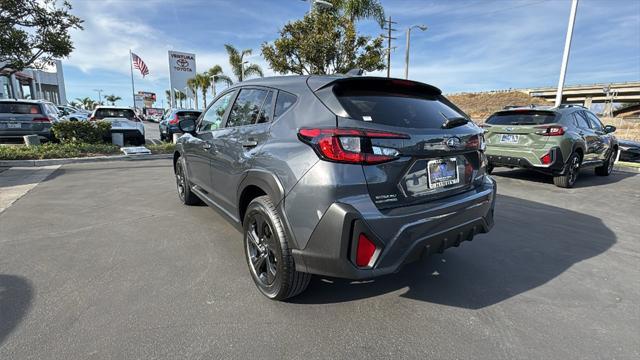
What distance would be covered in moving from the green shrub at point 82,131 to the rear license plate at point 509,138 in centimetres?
1137

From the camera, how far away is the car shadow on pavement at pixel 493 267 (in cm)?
279

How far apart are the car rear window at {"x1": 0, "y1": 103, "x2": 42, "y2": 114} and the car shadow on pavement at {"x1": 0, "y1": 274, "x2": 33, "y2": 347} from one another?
10.1m

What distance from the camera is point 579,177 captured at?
27.4 feet

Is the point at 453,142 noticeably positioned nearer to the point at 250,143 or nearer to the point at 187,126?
the point at 250,143

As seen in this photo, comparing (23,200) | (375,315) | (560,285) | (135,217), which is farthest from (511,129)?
(23,200)

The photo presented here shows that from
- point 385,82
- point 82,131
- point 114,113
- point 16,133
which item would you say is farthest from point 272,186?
point 114,113

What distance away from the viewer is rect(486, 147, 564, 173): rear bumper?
638 cm

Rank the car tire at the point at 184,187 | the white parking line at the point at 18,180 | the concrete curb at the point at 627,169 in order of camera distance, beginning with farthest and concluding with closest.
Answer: the concrete curb at the point at 627,169 < the white parking line at the point at 18,180 < the car tire at the point at 184,187

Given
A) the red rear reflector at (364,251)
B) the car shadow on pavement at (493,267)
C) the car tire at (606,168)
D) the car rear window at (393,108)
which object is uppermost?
the car rear window at (393,108)

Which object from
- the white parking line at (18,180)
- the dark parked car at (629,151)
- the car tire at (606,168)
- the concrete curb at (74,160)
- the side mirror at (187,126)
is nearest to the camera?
the side mirror at (187,126)

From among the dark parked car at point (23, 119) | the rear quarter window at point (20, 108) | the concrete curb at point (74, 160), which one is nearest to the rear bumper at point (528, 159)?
the concrete curb at point (74, 160)

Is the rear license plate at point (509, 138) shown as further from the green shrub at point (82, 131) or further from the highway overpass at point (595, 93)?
the highway overpass at point (595, 93)

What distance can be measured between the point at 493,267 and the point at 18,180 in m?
8.37

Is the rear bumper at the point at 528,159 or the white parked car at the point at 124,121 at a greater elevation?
the white parked car at the point at 124,121
